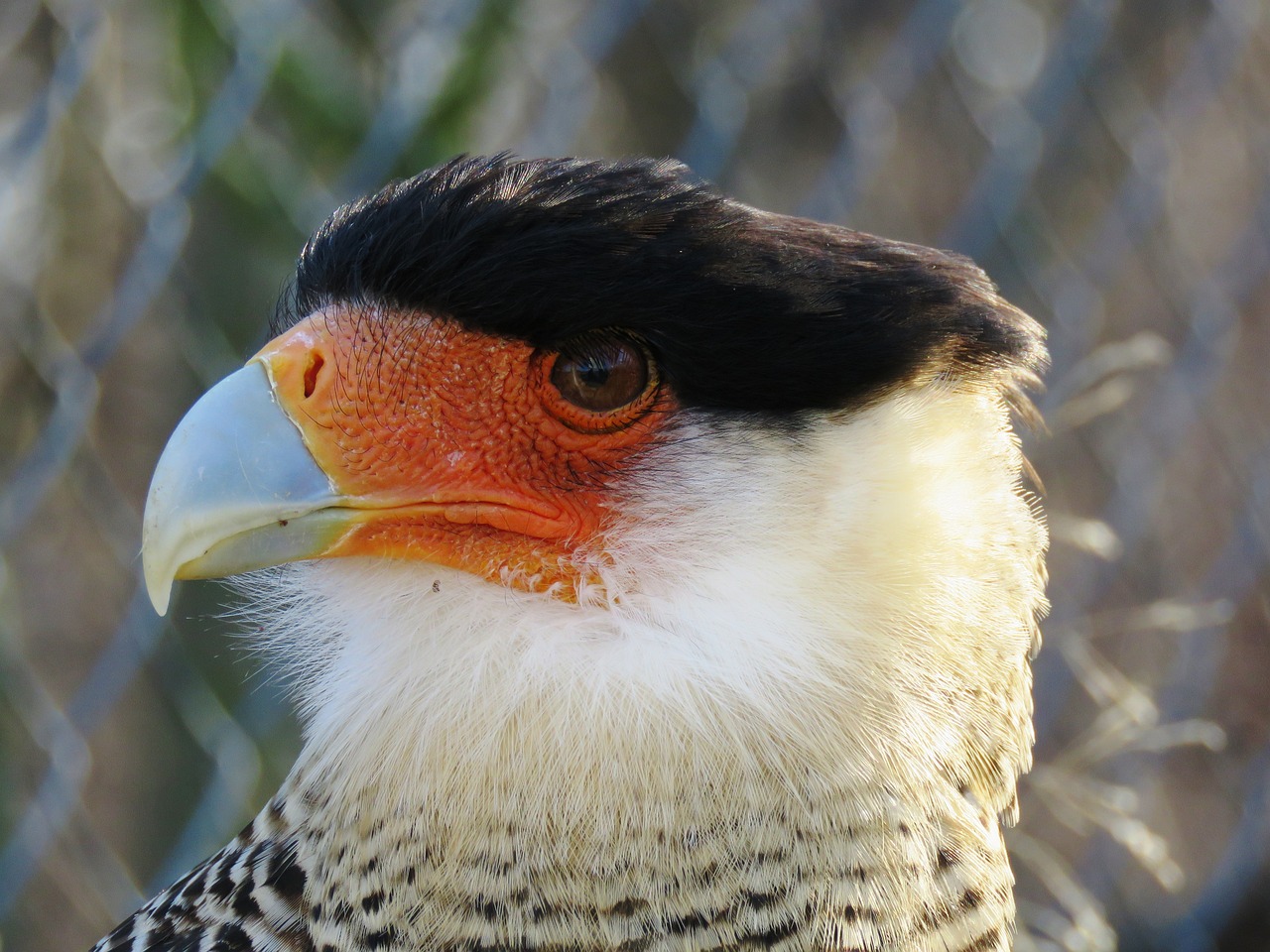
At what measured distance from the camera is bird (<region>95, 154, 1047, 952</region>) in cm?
113

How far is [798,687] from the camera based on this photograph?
1.16 m

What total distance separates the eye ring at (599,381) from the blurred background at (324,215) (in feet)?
3.43

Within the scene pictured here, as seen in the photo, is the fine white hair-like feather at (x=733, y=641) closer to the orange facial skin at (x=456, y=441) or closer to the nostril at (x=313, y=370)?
the orange facial skin at (x=456, y=441)

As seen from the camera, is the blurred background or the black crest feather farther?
the blurred background

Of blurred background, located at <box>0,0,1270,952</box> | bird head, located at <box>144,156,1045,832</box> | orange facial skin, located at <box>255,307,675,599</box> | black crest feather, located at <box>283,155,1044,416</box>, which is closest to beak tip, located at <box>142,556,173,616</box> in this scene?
bird head, located at <box>144,156,1045,832</box>

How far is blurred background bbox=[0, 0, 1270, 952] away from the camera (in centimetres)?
237

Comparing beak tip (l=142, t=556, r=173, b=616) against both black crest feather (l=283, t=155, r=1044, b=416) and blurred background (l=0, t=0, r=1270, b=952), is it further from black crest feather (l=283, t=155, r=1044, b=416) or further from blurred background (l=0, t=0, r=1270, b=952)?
blurred background (l=0, t=0, r=1270, b=952)

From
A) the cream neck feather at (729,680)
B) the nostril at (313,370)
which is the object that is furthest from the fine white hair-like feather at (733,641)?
the nostril at (313,370)

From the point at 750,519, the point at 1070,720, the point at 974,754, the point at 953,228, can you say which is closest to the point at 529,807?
the point at 750,519

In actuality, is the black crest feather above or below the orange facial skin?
above

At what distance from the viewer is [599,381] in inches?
47.8

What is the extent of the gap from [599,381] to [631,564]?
184 millimetres

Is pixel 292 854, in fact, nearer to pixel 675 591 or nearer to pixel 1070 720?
pixel 675 591

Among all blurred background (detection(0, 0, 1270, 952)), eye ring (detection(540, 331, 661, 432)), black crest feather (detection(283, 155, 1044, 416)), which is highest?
black crest feather (detection(283, 155, 1044, 416))
